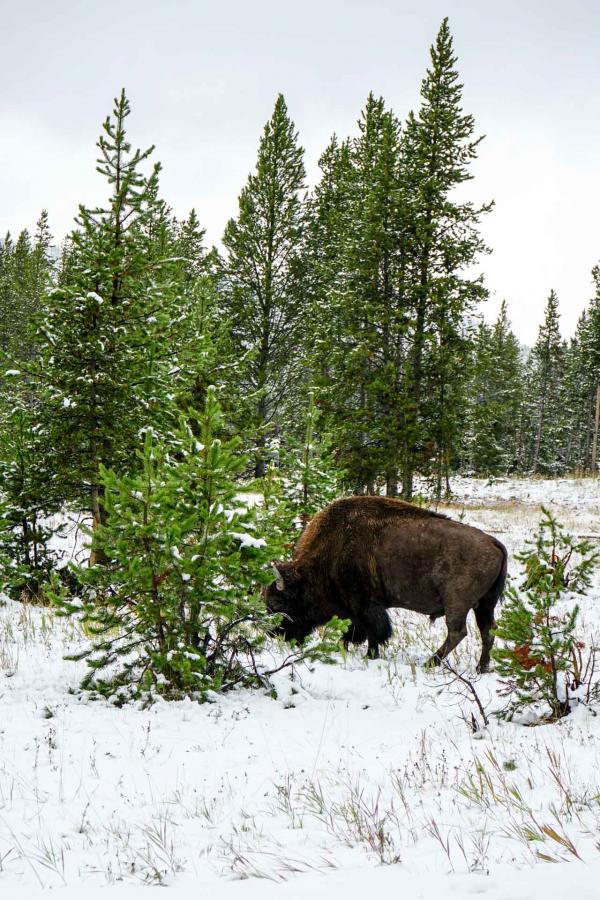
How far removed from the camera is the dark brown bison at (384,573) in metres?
5.79

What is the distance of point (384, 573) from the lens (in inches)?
246

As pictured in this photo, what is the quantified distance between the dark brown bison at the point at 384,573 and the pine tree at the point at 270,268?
15.8 metres

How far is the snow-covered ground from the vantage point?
90.0 inches

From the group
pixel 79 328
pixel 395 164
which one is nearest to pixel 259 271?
pixel 395 164

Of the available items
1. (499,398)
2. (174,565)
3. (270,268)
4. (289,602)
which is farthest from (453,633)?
(499,398)

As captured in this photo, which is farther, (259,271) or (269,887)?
(259,271)

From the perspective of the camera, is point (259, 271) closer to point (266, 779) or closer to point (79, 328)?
point (79, 328)

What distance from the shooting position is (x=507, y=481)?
96.7 feet

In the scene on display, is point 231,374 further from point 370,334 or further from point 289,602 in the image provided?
point 289,602

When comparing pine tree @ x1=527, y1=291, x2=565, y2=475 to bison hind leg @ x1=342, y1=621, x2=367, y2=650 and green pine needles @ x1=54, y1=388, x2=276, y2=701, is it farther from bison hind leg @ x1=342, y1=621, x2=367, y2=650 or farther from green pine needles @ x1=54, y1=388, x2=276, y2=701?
green pine needles @ x1=54, y1=388, x2=276, y2=701

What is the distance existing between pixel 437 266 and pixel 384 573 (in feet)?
45.9

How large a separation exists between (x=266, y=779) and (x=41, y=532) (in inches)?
259

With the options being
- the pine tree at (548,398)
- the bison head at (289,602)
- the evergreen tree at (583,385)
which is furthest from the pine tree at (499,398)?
the bison head at (289,602)

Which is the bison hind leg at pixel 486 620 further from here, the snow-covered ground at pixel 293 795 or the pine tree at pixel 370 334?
the pine tree at pixel 370 334
